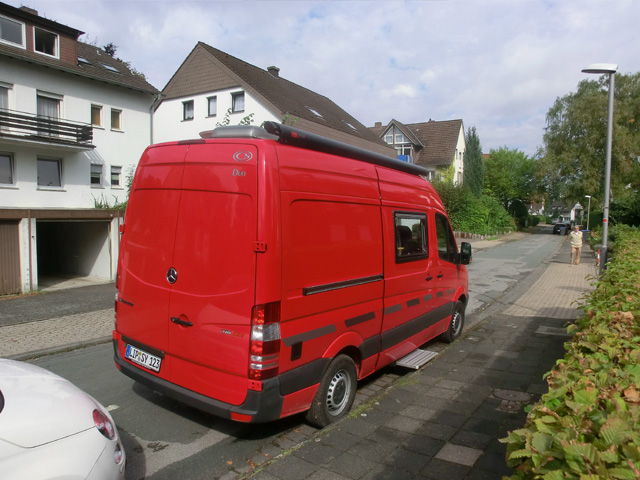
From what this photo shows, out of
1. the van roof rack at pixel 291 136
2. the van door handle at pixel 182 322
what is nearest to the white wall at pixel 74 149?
the van roof rack at pixel 291 136

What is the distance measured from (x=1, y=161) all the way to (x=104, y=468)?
1672 cm

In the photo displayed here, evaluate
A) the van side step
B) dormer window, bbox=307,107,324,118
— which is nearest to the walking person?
dormer window, bbox=307,107,324,118

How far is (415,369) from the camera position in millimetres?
5773

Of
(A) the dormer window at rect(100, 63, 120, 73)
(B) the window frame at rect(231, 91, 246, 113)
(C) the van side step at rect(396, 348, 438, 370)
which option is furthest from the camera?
(B) the window frame at rect(231, 91, 246, 113)

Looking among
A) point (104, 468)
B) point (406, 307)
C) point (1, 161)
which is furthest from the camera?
point (1, 161)

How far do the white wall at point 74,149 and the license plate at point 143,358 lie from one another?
14147mm

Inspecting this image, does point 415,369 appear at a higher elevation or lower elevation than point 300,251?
lower

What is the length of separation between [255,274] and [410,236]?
268 centimetres

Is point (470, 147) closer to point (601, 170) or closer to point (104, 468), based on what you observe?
point (601, 170)

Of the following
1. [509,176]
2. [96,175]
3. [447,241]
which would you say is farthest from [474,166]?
[447,241]

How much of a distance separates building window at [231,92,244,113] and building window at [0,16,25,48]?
36.0ft

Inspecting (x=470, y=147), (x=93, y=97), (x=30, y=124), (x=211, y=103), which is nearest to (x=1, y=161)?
(x=30, y=124)

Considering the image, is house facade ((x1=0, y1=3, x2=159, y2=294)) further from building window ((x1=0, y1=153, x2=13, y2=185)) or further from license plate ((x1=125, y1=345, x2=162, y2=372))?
license plate ((x1=125, y1=345, x2=162, y2=372))

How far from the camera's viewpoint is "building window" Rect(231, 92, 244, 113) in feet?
85.6
